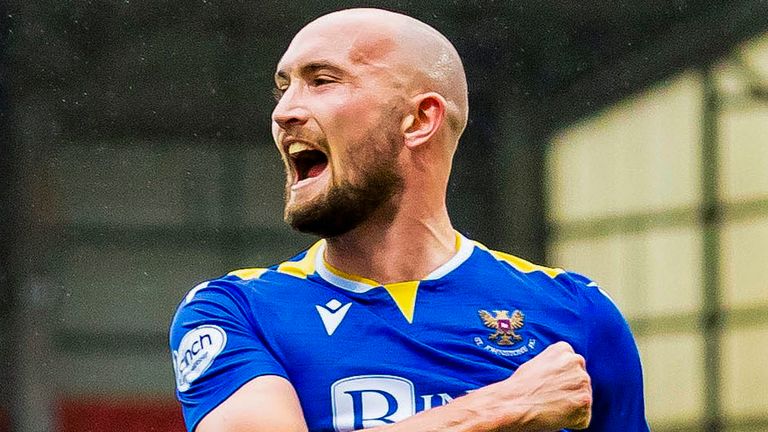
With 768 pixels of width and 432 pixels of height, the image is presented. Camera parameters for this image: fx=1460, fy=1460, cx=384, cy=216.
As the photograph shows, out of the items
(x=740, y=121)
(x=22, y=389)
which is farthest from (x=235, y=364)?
(x=740, y=121)

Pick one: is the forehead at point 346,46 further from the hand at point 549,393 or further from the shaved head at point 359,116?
the hand at point 549,393

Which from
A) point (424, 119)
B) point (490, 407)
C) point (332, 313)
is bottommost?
point (490, 407)

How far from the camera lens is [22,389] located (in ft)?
12.5

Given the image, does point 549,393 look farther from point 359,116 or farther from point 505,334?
point 359,116

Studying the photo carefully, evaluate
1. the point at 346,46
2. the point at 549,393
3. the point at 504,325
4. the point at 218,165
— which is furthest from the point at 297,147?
the point at 218,165

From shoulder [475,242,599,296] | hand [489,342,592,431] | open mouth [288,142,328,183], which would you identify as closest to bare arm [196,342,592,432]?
hand [489,342,592,431]

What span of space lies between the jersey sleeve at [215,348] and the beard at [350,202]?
0.16 metres

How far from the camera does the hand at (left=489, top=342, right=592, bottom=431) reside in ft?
7.16

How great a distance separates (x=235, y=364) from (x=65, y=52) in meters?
1.87

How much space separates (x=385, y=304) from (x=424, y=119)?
1.05 feet

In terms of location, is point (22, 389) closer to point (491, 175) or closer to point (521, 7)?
point (491, 175)

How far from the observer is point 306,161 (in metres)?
2.41

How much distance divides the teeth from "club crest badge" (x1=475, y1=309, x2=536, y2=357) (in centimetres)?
39

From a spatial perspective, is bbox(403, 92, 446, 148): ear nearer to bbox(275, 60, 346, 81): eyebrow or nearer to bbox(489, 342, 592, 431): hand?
bbox(275, 60, 346, 81): eyebrow
